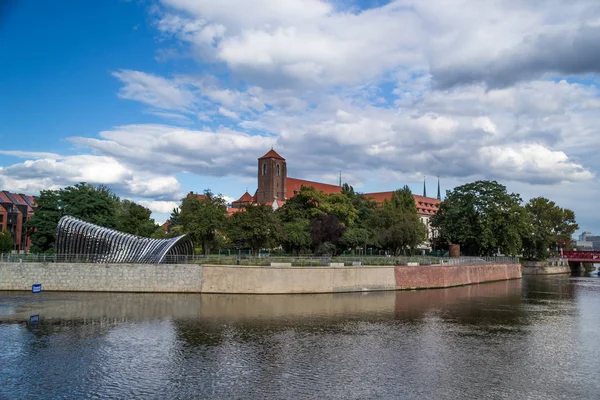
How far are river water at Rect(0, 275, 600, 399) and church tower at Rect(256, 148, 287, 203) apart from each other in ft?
270

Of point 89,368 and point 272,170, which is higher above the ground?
point 272,170

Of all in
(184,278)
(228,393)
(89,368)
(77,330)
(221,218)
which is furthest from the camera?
(221,218)

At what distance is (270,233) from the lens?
5503 cm

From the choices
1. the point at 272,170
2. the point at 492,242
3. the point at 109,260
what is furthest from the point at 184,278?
the point at 272,170

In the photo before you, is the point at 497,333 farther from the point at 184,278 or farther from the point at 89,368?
the point at 184,278

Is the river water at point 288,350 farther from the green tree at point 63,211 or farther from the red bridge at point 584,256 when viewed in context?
the red bridge at point 584,256

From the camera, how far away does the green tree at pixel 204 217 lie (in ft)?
186

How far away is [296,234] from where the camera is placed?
60375mm

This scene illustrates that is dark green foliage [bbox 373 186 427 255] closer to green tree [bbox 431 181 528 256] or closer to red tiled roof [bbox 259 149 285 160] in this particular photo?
green tree [bbox 431 181 528 256]

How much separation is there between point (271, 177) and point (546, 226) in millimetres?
62878

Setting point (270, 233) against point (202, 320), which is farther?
point (270, 233)

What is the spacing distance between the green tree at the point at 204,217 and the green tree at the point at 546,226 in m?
64.4

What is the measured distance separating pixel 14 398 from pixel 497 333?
24415 mm

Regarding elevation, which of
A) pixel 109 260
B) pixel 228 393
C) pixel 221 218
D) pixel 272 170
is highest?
pixel 272 170
